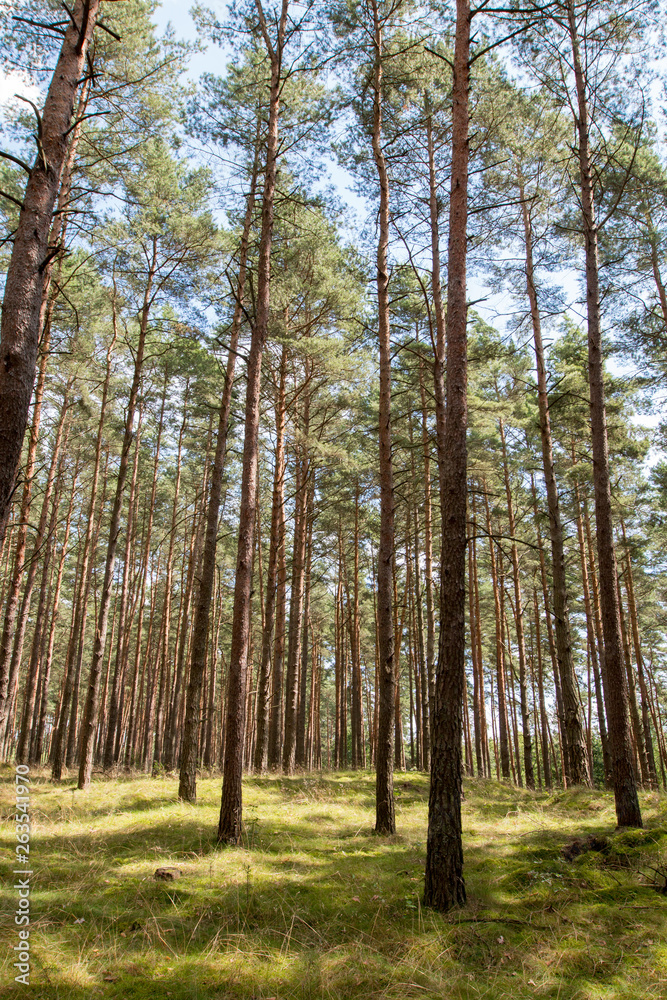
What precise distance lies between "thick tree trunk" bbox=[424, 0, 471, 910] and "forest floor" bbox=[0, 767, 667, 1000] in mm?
391

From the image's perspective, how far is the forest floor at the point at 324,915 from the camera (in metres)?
3.21

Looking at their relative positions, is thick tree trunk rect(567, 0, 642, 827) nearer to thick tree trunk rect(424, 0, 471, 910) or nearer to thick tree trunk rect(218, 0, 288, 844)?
thick tree trunk rect(424, 0, 471, 910)

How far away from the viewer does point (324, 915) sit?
14.2 ft

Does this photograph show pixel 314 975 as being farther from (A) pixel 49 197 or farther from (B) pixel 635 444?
(B) pixel 635 444

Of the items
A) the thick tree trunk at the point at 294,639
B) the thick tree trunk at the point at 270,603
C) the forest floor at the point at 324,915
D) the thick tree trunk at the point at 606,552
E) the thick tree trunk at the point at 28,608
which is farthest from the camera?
the thick tree trunk at the point at 294,639

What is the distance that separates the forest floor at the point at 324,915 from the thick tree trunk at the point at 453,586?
391mm

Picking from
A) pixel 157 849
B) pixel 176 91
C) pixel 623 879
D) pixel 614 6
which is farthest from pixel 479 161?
pixel 157 849

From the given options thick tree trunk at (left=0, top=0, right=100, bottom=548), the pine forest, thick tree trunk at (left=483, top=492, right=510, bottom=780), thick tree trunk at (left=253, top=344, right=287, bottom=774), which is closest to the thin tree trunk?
the pine forest

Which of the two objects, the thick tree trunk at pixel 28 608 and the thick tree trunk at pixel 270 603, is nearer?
the thick tree trunk at pixel 270 603

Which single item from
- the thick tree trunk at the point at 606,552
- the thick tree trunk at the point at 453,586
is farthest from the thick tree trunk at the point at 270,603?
the thick tree trunk at the point at 453,586

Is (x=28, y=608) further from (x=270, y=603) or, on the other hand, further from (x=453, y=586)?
(x=453, y=586)

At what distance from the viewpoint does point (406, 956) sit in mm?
3510

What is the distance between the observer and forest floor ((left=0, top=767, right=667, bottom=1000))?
3.21 metres

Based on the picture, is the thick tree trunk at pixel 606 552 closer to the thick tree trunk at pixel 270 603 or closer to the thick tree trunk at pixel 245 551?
the thick tree trunk at pixel 245 551
